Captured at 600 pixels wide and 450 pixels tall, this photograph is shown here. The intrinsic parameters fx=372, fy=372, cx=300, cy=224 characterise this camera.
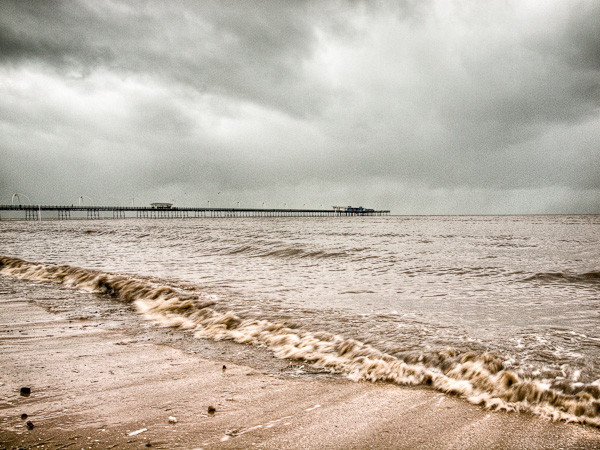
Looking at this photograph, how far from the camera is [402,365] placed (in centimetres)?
426

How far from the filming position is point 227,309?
22.7 ft

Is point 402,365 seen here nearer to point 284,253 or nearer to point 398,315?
point 398,315

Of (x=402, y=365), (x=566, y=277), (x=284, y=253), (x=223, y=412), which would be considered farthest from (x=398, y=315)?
(x=284, y=253)

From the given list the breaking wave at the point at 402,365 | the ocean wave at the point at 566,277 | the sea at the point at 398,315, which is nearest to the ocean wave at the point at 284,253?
the sea at the point at 398,315

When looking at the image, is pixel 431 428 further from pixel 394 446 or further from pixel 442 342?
pixel 442 342

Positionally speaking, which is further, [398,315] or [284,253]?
[284,253]

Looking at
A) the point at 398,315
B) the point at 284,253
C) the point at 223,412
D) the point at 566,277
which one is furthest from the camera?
the point at 284,253

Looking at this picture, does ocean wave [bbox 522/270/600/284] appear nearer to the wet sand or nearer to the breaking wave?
the breaking wave

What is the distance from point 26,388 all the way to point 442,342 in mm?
4738

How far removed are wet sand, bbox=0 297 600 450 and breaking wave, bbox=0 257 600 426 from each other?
248 mm

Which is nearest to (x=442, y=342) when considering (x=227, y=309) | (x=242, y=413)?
(x=242, y=413)

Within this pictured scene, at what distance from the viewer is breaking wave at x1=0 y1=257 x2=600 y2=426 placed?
3.42 meters

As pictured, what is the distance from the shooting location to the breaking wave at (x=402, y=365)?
135 inches

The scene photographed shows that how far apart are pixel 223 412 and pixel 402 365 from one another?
216 centimetres
